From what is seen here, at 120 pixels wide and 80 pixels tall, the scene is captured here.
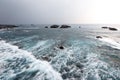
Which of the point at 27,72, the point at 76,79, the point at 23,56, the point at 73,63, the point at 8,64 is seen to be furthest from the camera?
the point at 23,56

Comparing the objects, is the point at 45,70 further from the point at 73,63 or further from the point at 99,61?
the point at 99,61

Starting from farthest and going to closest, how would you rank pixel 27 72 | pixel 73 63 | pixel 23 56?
pixel 23 56
pixel 73 63
pixel 27 72

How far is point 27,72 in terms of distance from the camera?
14.6 metres

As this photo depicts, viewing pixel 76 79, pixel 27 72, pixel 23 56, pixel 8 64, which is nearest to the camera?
pixel 76 79

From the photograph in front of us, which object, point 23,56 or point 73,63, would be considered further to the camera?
point 23,56

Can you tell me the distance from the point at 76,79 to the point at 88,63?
5.52m

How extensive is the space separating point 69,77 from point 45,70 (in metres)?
3.32

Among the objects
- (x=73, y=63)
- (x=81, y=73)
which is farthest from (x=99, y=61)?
(x=81, y=73)

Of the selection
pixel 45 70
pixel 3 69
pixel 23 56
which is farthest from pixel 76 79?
pixel 23 56

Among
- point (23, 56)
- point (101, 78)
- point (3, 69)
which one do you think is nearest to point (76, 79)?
point (101, 78)

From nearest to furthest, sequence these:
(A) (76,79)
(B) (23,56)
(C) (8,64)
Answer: (A) (76,79) → (C) (8,64) → (B) (23,56)

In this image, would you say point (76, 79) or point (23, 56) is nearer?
point (76, 79)

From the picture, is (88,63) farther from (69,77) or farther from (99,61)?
(69,77)

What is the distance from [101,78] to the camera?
13828 mm
